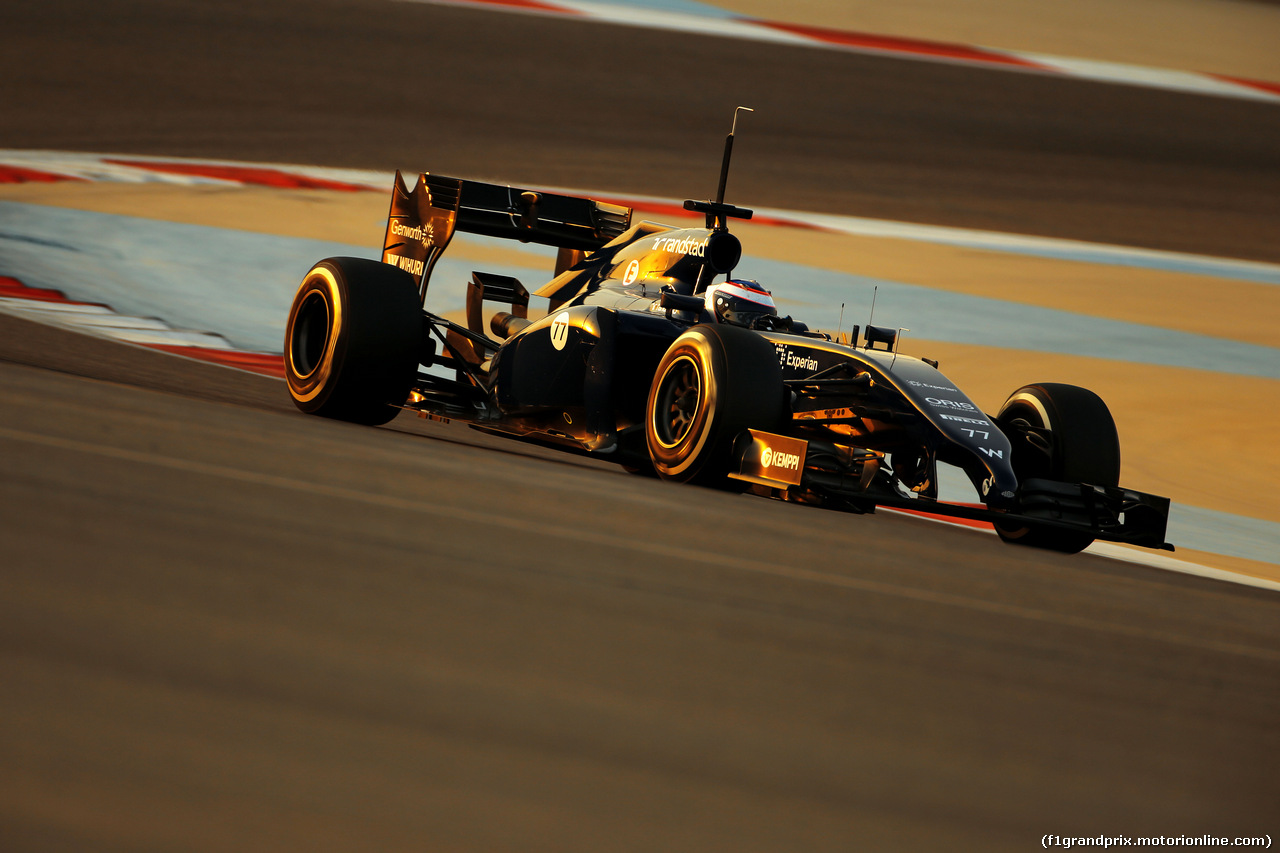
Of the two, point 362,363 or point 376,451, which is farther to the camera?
point 362,363

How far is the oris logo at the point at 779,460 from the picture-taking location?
20.5 ft

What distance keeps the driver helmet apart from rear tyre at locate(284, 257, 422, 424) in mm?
1441

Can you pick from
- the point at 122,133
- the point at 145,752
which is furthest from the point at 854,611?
the point at 122,133

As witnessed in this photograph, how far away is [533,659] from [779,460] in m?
3.01

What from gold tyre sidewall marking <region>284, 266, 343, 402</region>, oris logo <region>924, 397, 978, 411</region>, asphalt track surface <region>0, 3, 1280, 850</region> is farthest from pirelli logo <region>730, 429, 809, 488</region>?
gold tyre sidewall marking <region>284, 266, 343, 402</region>

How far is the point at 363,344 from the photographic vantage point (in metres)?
7.62

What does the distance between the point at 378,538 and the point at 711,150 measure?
16937mm

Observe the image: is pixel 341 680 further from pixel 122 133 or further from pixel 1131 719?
pixel 122 133

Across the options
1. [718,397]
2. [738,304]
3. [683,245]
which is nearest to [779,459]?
[718,397]

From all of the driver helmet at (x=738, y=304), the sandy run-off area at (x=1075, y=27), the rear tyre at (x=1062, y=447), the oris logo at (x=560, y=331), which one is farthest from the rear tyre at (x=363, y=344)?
the sandy run-off area at (x=1075, y=27)

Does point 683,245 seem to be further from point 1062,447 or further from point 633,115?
point 633,115

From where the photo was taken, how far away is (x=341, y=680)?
3049 millimetres

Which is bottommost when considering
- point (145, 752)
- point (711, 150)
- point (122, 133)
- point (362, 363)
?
point (145, 752)

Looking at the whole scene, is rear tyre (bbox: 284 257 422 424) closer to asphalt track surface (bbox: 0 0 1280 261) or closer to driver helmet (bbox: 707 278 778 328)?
driver helmet (bbox: 707 278 778 328)
